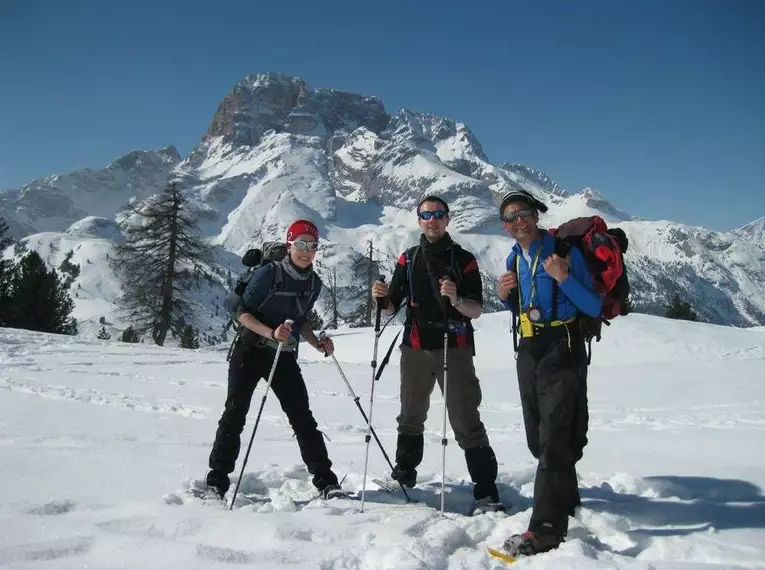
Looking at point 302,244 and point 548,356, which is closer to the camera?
point 548,356

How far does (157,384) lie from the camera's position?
1166 cm

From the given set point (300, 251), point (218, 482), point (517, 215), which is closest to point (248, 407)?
point (218, 482)

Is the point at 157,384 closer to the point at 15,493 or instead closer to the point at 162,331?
the point at 15,493

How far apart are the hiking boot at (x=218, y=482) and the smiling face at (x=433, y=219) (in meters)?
2.80

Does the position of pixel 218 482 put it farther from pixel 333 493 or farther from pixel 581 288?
pixel 581 288

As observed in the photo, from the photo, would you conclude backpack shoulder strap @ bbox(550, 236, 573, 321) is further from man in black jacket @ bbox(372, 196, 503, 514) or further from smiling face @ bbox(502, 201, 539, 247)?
man in black jacket @ bbox(372, 196, 503, 514)

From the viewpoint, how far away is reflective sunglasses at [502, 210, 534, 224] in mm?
3957

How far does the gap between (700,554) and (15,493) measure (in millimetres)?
4906

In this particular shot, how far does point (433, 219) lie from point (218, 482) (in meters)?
2.99

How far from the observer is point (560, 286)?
3.73m

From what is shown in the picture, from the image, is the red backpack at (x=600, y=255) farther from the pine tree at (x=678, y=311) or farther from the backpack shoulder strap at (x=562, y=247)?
the pine tree at (x=678, y=311)

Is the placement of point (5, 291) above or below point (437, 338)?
above

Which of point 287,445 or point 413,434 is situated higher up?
point 413,434

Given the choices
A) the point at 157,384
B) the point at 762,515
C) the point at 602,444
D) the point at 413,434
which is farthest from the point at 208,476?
the point at 157,384
